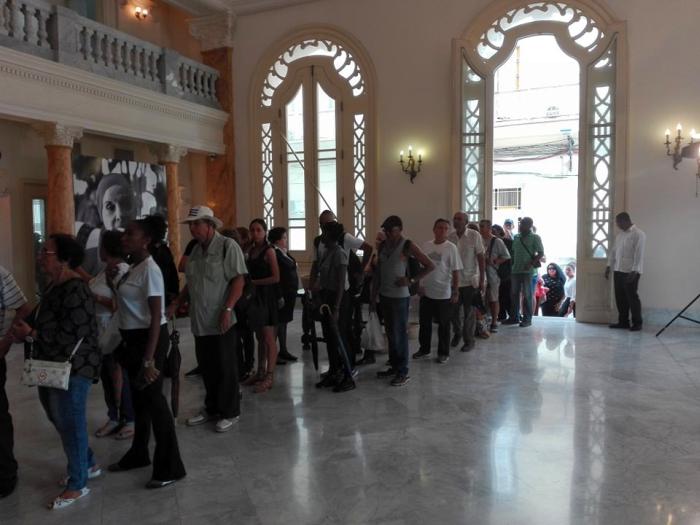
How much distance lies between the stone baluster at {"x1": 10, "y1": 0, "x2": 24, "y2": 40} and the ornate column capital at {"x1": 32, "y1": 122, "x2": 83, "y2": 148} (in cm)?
107

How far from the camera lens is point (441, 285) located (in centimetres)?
565

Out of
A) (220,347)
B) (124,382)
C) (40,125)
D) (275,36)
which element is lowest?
(124,382)

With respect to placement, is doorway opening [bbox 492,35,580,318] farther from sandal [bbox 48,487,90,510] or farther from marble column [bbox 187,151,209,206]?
sandal [bbox 48,487,90,510]

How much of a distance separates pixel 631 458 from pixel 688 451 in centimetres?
42

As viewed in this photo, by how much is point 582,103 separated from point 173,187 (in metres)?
6.67

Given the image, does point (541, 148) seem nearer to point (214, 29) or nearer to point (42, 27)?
point (214, 29)

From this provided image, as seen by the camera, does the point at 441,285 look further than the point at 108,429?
Yes

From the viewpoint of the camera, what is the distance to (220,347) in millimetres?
3838

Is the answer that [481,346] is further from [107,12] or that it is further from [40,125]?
[107,12]

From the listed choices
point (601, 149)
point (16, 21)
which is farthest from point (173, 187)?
point (601, 149)

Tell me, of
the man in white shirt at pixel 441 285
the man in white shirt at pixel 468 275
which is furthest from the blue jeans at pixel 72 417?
the man in white shirt at pixel 468 275

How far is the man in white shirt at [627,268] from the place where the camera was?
7.46 metres

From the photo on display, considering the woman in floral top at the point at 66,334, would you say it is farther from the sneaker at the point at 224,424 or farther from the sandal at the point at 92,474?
the sneaker at the point at 224,424

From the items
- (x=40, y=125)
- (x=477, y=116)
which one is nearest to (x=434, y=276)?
(x=477, y=116)
